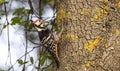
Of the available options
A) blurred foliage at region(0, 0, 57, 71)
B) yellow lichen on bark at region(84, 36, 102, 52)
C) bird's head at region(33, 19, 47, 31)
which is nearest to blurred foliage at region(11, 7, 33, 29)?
blurred foliage at region(0, 0, 57, 71)

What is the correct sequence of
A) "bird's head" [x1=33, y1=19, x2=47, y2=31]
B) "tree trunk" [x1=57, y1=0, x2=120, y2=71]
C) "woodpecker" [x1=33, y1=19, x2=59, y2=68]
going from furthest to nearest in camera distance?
"bird's head" [x1=33, y1=19, x2=47, y2=31] < "woodpecker" [x1=33, y1=19, x2=59, y2=68] < "tree trunk" [x1=57, y1=0, x2=120, y2=71]

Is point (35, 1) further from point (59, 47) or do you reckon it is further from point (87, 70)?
point (87, 70)

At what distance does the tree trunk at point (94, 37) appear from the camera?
1.87 meters

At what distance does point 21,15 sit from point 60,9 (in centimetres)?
70

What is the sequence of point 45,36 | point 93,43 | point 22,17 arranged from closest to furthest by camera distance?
1. point 93,43
2. point 45,36
3. point 22,17

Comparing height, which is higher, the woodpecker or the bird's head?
the bird's head

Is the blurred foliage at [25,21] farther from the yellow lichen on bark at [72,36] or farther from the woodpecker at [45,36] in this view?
the yellow lichen on bark at [72,36]

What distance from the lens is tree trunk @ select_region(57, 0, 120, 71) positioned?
187 cm

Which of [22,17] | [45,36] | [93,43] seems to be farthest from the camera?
[22,17]

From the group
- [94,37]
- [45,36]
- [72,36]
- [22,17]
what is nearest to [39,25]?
[45,36]

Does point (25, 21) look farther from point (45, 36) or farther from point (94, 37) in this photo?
point (94, 37)

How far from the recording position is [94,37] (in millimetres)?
1886

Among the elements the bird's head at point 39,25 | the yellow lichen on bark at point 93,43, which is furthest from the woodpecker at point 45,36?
the yellow lichen on bark at point 93,43

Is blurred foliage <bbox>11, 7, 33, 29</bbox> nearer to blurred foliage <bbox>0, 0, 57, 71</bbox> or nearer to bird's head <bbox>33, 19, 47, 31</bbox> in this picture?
blurred foliage <bbox>0, 0, 57, 71</bbox>
